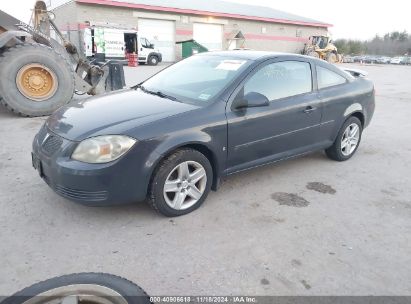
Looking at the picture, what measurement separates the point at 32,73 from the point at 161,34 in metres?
25.5

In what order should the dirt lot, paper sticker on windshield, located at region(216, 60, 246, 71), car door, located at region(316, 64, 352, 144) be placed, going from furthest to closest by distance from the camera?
1. car door, located at region(316, 64, 352, 144)
2. paper sticker on windshield, located at region(216, 60, 246, 71)
3. the dirt lot

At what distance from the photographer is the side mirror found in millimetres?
3494

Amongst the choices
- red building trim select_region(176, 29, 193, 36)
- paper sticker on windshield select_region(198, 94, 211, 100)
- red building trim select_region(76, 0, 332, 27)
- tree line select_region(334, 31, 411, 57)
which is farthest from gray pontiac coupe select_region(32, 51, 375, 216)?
tree line select_region(334, 31, 411, 57)

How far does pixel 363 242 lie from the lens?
3.00 m

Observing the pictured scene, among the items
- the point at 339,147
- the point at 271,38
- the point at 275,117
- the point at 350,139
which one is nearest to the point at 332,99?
the point at 339,147

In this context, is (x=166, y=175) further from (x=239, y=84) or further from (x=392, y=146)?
(x=392, y=146)

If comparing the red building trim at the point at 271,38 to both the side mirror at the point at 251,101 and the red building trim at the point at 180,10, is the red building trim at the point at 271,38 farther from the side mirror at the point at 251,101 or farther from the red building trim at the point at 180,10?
the side mirror at the point at 251,101

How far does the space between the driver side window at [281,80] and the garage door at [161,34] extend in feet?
91.0

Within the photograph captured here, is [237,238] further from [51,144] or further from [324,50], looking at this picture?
[324,50]

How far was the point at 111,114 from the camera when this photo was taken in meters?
3.24

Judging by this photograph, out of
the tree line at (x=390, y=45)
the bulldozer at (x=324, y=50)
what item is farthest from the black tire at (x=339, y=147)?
the tree line at (x=390, y=45)

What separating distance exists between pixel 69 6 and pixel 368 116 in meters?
28.7

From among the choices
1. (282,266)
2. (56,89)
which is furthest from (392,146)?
(56,89)

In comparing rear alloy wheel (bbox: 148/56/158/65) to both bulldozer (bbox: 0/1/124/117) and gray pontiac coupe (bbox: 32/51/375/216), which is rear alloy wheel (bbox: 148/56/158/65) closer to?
bulldozer (bbox: 0/1/124/117)
